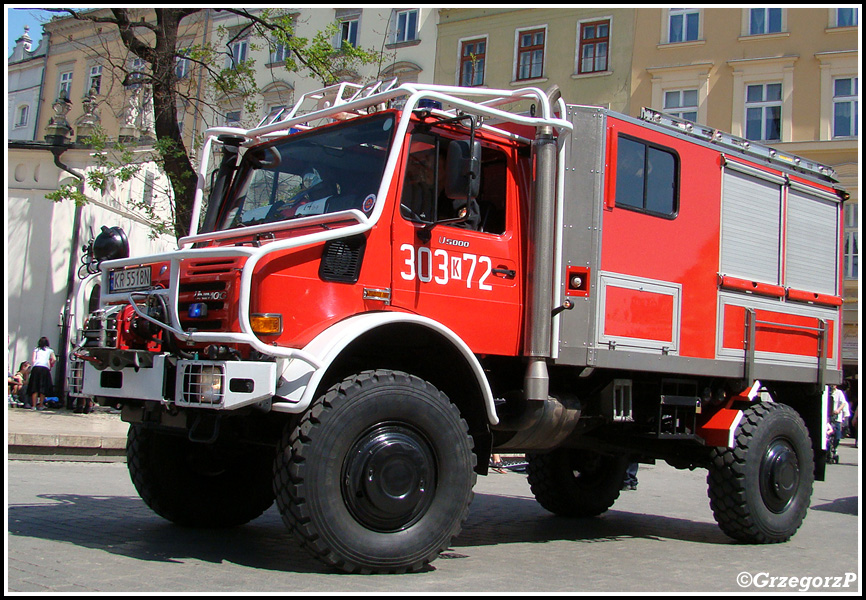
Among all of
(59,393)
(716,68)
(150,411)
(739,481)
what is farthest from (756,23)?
(150,411)

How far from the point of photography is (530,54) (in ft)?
104

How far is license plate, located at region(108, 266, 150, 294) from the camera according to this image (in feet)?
20.1

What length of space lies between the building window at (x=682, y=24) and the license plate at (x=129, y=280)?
88.3 feet

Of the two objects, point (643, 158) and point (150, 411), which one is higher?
point (643, 158)

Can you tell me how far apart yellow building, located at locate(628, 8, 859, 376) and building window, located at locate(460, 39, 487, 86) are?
540 cm

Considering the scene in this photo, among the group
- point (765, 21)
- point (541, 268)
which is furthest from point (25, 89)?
point (541, 268)

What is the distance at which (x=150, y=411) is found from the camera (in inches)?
Answer: 230

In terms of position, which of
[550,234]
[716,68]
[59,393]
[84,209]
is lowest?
[59,393]

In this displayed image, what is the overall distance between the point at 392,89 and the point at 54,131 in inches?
696

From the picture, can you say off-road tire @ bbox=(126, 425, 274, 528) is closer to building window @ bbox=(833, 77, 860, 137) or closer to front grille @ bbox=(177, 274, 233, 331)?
front grille @ bbox=(177, 274, 233, 331)

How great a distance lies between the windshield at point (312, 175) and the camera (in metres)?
6.22

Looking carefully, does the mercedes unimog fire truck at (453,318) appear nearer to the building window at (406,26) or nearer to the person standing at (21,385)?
the person standing at (21,385)

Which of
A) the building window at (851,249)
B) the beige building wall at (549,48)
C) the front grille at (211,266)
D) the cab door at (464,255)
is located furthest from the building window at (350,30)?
the front grille at (211,266)

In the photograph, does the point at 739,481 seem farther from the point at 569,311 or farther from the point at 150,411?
the point at 150,411
